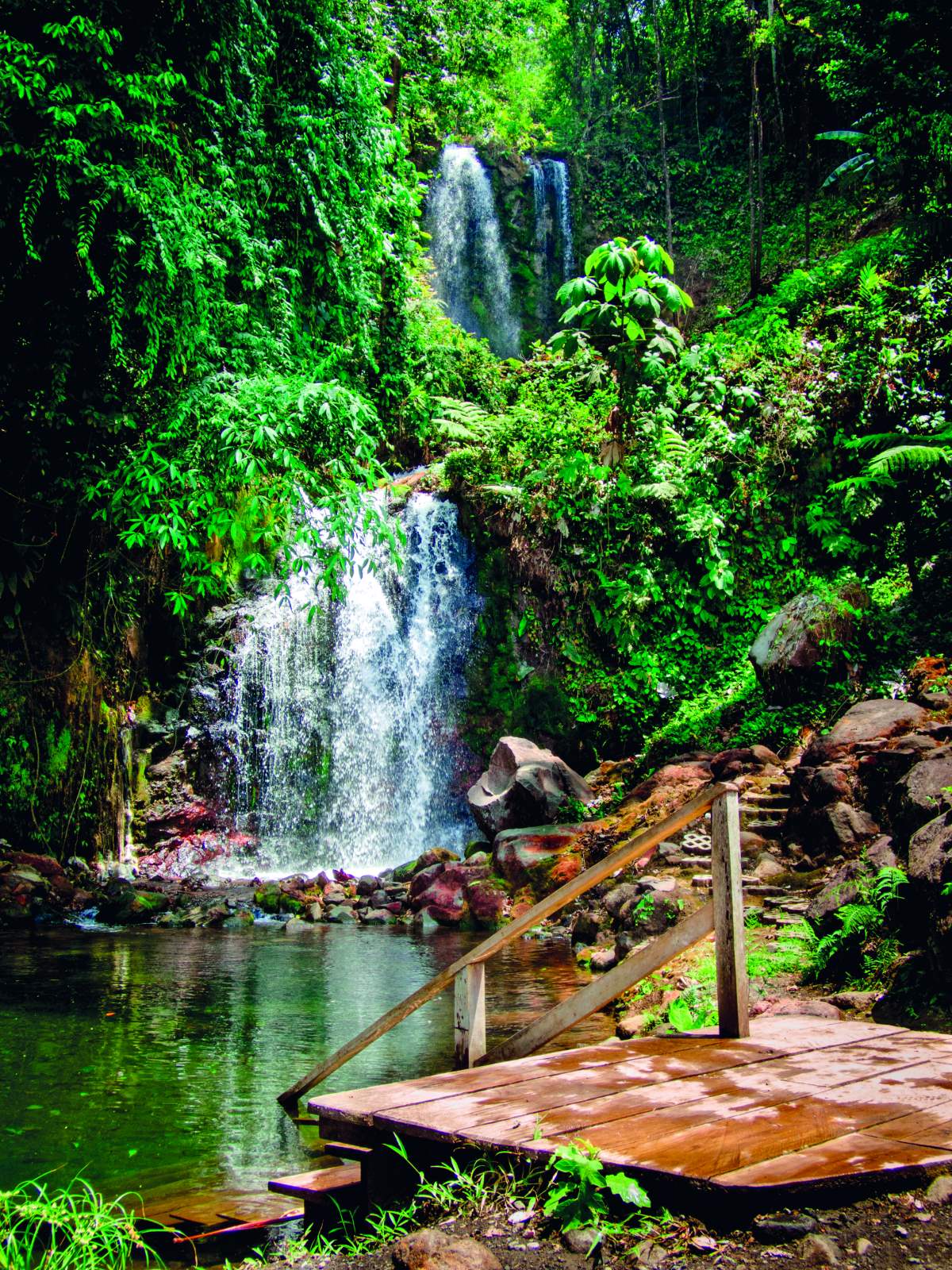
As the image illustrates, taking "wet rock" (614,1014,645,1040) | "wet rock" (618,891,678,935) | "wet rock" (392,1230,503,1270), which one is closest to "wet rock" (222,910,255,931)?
"wet rock" (618,891,678,935)

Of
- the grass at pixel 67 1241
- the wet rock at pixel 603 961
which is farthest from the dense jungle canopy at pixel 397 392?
the grass at pixel 67 1241

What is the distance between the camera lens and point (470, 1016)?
396cm

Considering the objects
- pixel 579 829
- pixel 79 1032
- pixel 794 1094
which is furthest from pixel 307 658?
pixel 794 1094

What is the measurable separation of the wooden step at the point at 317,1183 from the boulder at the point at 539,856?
6904mm

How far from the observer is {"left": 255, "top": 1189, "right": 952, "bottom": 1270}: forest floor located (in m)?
2.20

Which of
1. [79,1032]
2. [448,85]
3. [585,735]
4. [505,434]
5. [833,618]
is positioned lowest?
[79,1032]

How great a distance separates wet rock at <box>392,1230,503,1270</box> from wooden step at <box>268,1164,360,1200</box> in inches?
42.1

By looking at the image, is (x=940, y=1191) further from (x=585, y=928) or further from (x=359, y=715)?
(x=359, y=715)

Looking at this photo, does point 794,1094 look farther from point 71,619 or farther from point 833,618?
point 71,619

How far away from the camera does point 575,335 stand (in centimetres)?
1452

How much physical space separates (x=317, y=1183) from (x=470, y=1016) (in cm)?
84

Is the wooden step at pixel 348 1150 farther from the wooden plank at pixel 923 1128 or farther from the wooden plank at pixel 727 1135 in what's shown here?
the wooden plank at pixel 923 1128

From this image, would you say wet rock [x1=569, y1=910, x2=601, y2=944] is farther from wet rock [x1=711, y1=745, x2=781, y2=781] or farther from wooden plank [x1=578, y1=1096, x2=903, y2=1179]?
wooden plank [x1=578, y1=1096, x2=903, y2=1179]

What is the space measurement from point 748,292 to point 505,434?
31.5ft
